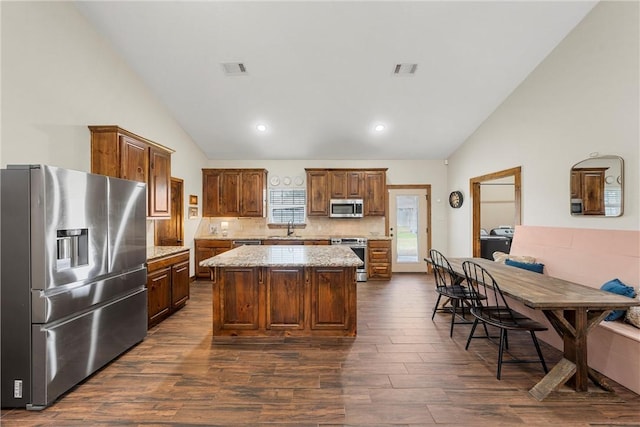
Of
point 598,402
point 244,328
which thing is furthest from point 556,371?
point 244,328

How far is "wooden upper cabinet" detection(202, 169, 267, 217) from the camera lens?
6.52 meters

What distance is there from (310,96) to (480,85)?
2613mm

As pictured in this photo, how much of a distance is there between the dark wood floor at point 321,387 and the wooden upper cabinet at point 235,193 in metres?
3.39

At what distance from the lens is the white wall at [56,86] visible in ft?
8.56

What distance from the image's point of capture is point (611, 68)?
118 inches

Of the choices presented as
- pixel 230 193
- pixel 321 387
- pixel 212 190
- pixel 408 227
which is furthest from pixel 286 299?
pixel 408 227

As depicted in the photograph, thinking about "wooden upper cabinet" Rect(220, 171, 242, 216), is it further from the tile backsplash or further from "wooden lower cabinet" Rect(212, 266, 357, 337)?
"wooden lower cabinet" Rect(212, 266, 357, 337)

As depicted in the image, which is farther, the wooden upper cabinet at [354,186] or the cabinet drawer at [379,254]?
the wooden upper cabinet at [354,186]

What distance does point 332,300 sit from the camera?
332 cm

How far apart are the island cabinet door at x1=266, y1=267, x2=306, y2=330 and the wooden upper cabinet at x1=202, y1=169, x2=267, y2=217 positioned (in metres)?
3.39

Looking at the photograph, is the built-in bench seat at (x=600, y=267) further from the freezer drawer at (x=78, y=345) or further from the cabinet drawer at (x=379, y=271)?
the freezer drawer at (x=78, y=345)

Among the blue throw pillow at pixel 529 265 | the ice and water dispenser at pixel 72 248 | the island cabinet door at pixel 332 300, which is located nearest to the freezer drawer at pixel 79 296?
the ice and water dispenser at pixel 72 248

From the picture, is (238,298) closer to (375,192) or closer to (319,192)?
(319,192)

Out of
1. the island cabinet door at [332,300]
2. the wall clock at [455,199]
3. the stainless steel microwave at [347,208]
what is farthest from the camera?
the stainless steel microwave at [347,208]
